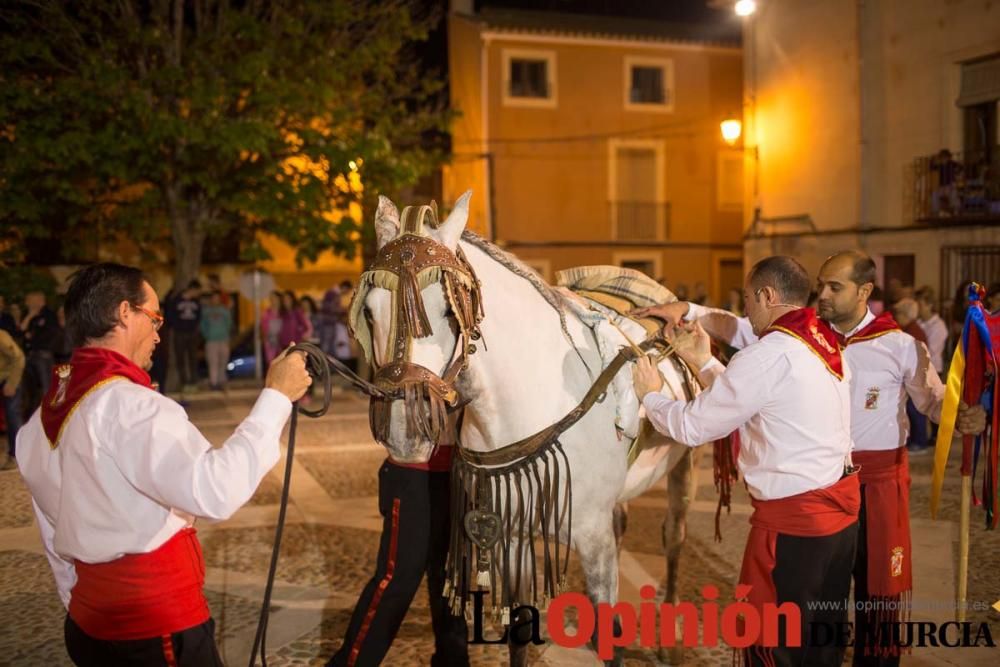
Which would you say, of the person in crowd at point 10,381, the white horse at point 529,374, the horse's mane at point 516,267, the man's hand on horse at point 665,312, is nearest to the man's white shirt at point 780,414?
the white horse at point 529,374

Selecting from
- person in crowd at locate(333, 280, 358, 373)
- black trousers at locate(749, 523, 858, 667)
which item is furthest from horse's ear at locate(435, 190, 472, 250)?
person in crowd at locate(333, 280, 358, 373)

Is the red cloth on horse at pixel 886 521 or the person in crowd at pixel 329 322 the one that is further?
the person in crowd at pixel 329 322

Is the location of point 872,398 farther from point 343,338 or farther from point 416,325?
point 343,338

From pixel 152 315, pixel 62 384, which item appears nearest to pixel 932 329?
pixel 152 315

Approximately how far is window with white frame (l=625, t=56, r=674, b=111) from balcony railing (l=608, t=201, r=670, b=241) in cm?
309

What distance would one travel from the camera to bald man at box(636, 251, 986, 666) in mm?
3783

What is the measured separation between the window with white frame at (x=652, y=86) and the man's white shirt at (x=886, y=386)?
2367 cm

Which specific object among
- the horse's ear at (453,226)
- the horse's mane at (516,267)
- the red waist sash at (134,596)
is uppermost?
the horse's ear at (453,226)

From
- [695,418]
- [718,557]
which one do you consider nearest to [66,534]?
[695,418]

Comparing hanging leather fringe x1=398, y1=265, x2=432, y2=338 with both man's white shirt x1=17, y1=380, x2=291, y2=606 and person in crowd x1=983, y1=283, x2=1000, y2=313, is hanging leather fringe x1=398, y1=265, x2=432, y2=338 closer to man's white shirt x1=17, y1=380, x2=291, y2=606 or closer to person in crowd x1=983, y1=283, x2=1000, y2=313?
man's white shirt x1=17, y1=380, x2=291, y2=606

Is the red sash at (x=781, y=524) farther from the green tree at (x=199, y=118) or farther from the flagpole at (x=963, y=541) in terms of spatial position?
the green tree at (x=199, y=118)

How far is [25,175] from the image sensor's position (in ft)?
46.2

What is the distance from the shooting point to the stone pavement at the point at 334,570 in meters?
4.41

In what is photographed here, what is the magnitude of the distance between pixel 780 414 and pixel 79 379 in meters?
2.36
